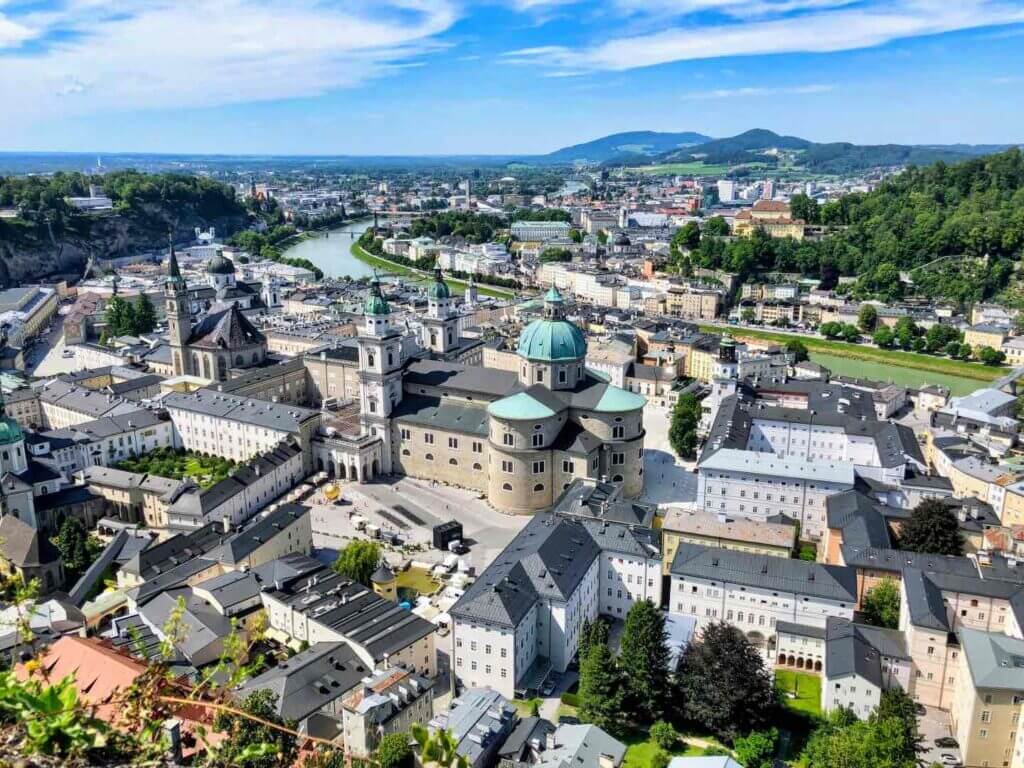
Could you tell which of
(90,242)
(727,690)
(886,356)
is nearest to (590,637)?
(727,690)

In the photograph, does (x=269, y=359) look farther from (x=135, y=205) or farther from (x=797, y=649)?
(x=135, y=205)

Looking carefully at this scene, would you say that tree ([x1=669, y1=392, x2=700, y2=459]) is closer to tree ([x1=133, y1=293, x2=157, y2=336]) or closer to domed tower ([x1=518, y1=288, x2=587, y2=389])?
domed tower ([x1=518, y1=288, x2=587, y2=389])

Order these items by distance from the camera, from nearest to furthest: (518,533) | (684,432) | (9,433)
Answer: (518,533)
(9,433)
(684,432)


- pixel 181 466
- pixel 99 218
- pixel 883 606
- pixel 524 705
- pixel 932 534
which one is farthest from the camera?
pixel 99 218

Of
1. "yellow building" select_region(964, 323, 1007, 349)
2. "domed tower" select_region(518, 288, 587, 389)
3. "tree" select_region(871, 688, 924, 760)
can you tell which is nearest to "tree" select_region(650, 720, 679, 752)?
"tree" select_region(871, 688, 924, 760)

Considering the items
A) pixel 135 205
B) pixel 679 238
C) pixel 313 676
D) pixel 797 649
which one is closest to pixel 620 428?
pixel 797 649

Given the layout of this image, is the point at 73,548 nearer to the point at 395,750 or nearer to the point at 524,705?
the point at 395,750

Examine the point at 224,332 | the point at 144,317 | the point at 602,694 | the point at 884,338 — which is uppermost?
the point at 224,332
